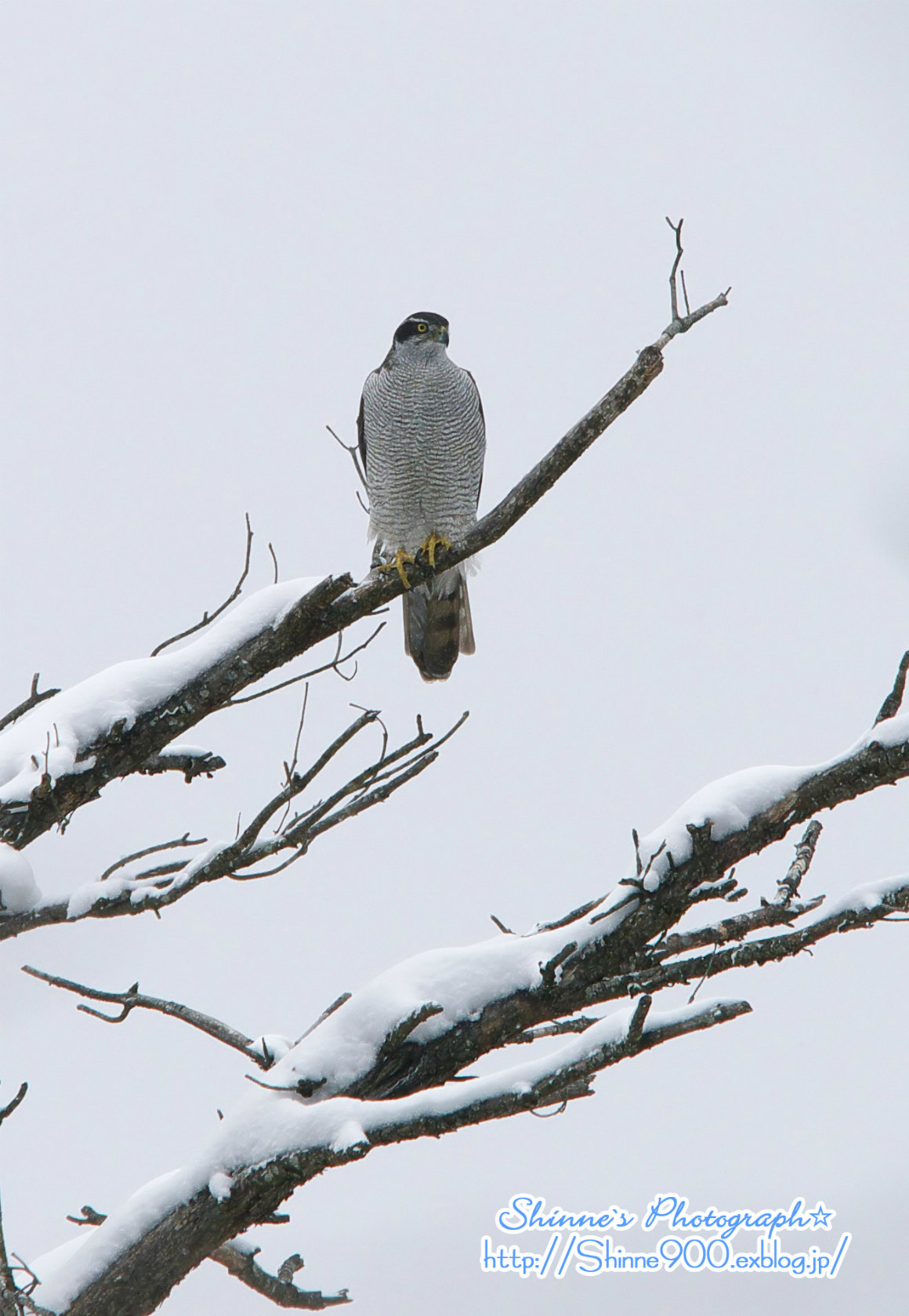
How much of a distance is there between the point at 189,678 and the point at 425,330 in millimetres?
4228

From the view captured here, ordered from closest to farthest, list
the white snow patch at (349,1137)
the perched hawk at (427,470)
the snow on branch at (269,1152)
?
the white snow patch at (349,1137) < the snow on branch at (269,1152) < the perched hawk at (427,470)

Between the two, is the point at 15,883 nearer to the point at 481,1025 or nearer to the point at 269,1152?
the point at 269,1152

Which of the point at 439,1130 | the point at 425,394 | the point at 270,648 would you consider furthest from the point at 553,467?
the point at 425,394

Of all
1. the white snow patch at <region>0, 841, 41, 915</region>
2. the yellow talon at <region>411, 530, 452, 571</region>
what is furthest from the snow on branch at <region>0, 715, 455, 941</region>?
the yellow talon at <region>411, 530, 452, 571</region>

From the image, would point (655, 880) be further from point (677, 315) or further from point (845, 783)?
point (677, 315)

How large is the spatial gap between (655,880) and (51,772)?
1.75m

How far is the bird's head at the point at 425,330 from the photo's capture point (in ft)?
23.3

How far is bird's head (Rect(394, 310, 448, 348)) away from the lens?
7109 millimetres

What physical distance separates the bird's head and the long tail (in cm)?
154

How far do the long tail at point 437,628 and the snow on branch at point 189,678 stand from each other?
10.5 ft

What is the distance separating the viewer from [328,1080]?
3.17 m

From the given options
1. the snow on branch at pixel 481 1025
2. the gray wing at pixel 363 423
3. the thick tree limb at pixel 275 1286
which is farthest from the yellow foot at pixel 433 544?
the thick tree limb at pixel 275 1286

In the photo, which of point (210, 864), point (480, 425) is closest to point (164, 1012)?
point (210, 864)

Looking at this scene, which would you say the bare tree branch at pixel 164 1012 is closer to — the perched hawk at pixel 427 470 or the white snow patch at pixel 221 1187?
the white snow patch at pixel 221 1187
